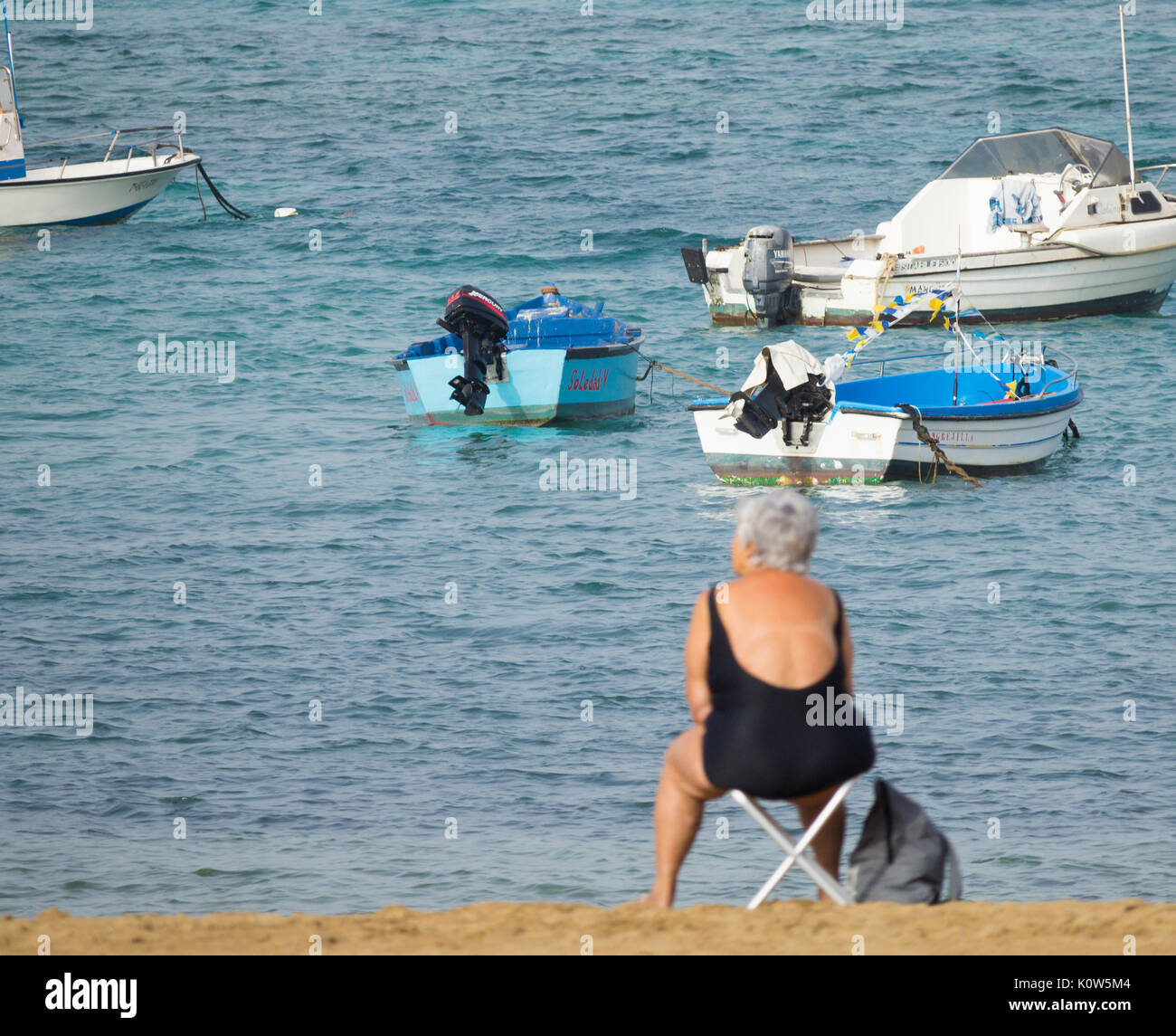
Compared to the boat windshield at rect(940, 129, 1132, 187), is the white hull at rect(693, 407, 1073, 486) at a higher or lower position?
lower

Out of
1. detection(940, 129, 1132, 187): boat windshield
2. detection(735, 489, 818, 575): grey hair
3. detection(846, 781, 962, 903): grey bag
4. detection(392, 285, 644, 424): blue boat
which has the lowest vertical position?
detection(392, 285, 644, 424): blue boat

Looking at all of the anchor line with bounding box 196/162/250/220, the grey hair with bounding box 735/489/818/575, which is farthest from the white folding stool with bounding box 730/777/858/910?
the anchor line with bounding box 196/162/250/220

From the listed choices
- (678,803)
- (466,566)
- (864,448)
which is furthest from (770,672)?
(864,448)

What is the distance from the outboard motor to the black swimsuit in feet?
67.2

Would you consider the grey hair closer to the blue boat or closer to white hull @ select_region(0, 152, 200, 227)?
the blue boat

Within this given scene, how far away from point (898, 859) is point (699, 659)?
3.55 ft

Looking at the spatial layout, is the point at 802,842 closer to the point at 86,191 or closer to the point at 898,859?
the point at 898,859

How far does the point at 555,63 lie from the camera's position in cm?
4728

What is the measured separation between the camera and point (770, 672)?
207 inches

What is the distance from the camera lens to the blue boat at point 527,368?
19578 millimetres

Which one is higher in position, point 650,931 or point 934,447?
point 650,931

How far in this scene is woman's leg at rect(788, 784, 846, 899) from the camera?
5.51 meters

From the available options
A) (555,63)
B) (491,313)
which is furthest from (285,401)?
(555,63)

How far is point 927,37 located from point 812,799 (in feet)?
155
